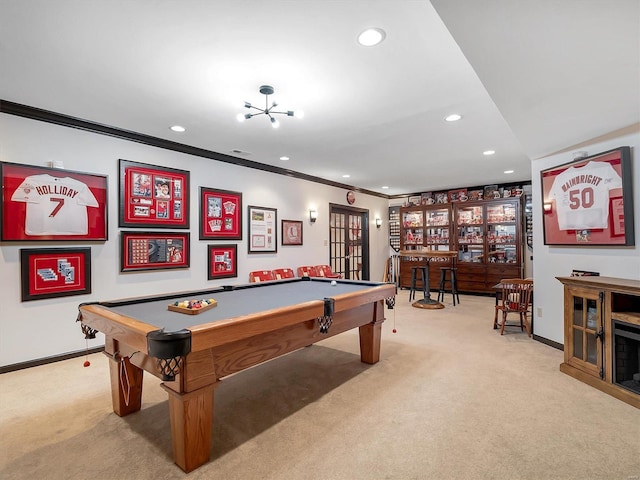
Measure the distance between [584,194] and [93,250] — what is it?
527cm

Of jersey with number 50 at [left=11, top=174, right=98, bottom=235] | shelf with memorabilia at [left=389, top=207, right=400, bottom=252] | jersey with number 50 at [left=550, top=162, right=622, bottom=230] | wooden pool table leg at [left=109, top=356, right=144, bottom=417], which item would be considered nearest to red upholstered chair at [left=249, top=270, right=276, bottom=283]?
jersey with number 50 at [left=11, top=174, right=98, bottom=235]

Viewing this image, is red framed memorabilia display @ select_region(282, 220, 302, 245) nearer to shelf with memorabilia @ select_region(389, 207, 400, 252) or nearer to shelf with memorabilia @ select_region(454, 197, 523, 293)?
shelf with memorabilia @ select_region(389, 207, 400, 252)

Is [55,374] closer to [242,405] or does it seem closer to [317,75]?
[242,405]

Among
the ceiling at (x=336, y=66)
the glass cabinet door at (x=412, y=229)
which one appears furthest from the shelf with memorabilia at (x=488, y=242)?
the ceiling at (x=336, y=66)

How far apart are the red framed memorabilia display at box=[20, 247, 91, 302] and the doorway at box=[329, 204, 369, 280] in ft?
14.5

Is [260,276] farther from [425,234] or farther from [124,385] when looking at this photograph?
[425,234]

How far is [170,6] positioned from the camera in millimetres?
1774

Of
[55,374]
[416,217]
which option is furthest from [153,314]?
[416,217]

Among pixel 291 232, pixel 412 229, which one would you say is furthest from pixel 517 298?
pixel 412 229

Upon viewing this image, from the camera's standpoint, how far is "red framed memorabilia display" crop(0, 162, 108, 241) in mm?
3025

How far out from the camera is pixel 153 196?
402 cm

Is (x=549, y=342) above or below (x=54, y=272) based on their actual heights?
below

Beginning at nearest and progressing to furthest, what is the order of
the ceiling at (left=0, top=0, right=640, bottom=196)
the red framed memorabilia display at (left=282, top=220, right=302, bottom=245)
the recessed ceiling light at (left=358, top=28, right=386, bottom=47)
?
the ceiling at (left=0, top=0, right=640, bottom=196)
the recessed ceiling light at (left=358, top=28, right=386, bottom=47)
the red framed memorabilia display at (left=282, top=220, right=302, bottom=245)

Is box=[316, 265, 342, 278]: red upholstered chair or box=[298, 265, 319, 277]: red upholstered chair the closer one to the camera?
box=[298, 265, 319, 277]: red upholstered chair
